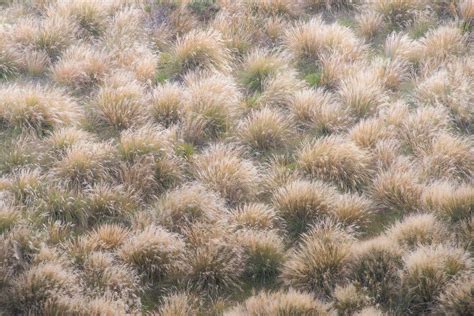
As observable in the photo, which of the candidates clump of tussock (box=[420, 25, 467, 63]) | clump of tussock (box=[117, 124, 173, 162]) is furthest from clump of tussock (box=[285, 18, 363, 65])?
clump of tussock (box=[117, 124, 173, 162])

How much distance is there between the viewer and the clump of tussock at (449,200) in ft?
26.3

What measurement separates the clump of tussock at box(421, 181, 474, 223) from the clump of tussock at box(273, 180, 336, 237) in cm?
116

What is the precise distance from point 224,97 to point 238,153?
110 centimetres

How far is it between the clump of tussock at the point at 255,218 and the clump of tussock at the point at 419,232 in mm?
1389

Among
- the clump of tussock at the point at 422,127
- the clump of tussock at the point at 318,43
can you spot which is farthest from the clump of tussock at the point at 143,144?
the clump of tussock at the point at 422,127

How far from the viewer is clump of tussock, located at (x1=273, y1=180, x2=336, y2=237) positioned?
8.34m

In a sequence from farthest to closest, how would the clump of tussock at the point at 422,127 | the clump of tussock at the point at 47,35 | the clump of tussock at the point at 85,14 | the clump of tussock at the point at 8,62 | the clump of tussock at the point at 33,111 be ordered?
the clump of tussock at the point at 85,14, the clump of tussock at the point at 47,35, the clump of tussock at the point at 8,62, the clump of tussock at the point at 33,111, the clump of tussock at the point at 422,127

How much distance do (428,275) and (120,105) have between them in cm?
488

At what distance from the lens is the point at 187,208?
835 cm

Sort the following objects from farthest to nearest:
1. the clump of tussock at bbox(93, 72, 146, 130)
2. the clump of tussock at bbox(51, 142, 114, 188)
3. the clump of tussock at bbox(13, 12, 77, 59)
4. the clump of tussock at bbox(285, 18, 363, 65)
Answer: the clump of tussock at bbox(285, 18, 363, 65), the clump of tussock at bbox(13, 12, 77, 59), the clump of tussock at bbox(93, 72, 146, 130), the clump of tussock at bbox(51, 142, 114, 188)

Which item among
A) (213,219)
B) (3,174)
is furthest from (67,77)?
(213,219)

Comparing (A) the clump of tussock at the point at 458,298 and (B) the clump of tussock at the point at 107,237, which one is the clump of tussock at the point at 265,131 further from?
(A) the clump of tussock at the point at 458,298

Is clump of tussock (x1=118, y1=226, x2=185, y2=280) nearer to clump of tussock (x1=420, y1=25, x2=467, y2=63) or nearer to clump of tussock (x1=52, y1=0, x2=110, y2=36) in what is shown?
clump of tussock (x1=52, y1=0, x2=110, y2=36)

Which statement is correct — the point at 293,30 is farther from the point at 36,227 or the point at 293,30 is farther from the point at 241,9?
the point at 36,227
